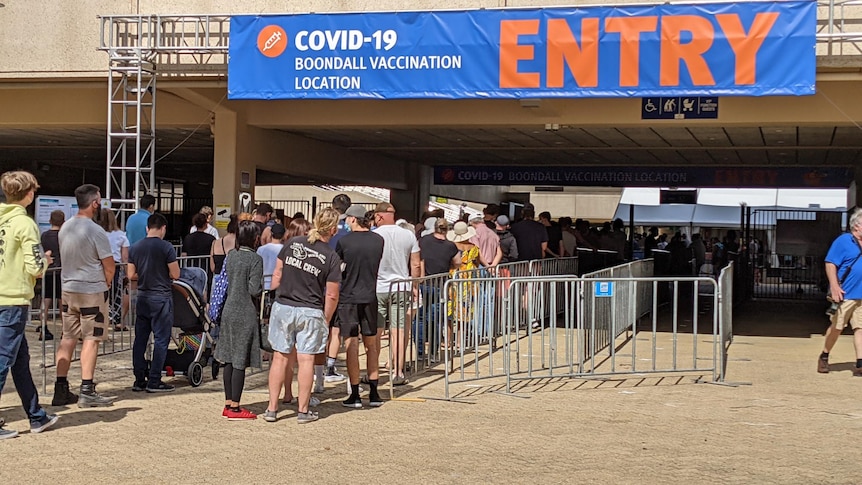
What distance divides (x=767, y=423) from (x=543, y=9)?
7.20 meters

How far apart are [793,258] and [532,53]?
Answer: 580 inches

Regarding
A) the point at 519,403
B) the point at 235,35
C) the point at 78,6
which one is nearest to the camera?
the point at 519,403

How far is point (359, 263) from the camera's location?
9125 millimetres

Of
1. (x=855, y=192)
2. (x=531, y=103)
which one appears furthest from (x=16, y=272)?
(x=855, y=192)

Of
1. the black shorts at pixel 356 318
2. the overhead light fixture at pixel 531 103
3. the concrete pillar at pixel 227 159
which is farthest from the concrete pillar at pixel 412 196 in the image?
the black shorts at pixel 356 318

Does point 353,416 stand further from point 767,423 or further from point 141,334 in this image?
point 767,423

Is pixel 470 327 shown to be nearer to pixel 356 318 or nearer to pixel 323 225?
pixel 356 318

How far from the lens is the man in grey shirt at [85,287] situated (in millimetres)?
8883

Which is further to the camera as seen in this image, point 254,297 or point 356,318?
point 356,318

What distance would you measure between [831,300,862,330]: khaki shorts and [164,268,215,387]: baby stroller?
22.7 feet

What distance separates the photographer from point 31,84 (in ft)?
58.9

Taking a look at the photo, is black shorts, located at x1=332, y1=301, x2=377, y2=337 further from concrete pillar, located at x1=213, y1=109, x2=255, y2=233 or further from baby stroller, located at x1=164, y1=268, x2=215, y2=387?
concrete pillar, located at x1=213, y1=109, x2=255, y2=233

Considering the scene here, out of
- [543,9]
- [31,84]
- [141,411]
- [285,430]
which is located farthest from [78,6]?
[285,430]

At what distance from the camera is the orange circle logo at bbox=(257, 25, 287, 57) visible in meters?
14.9
